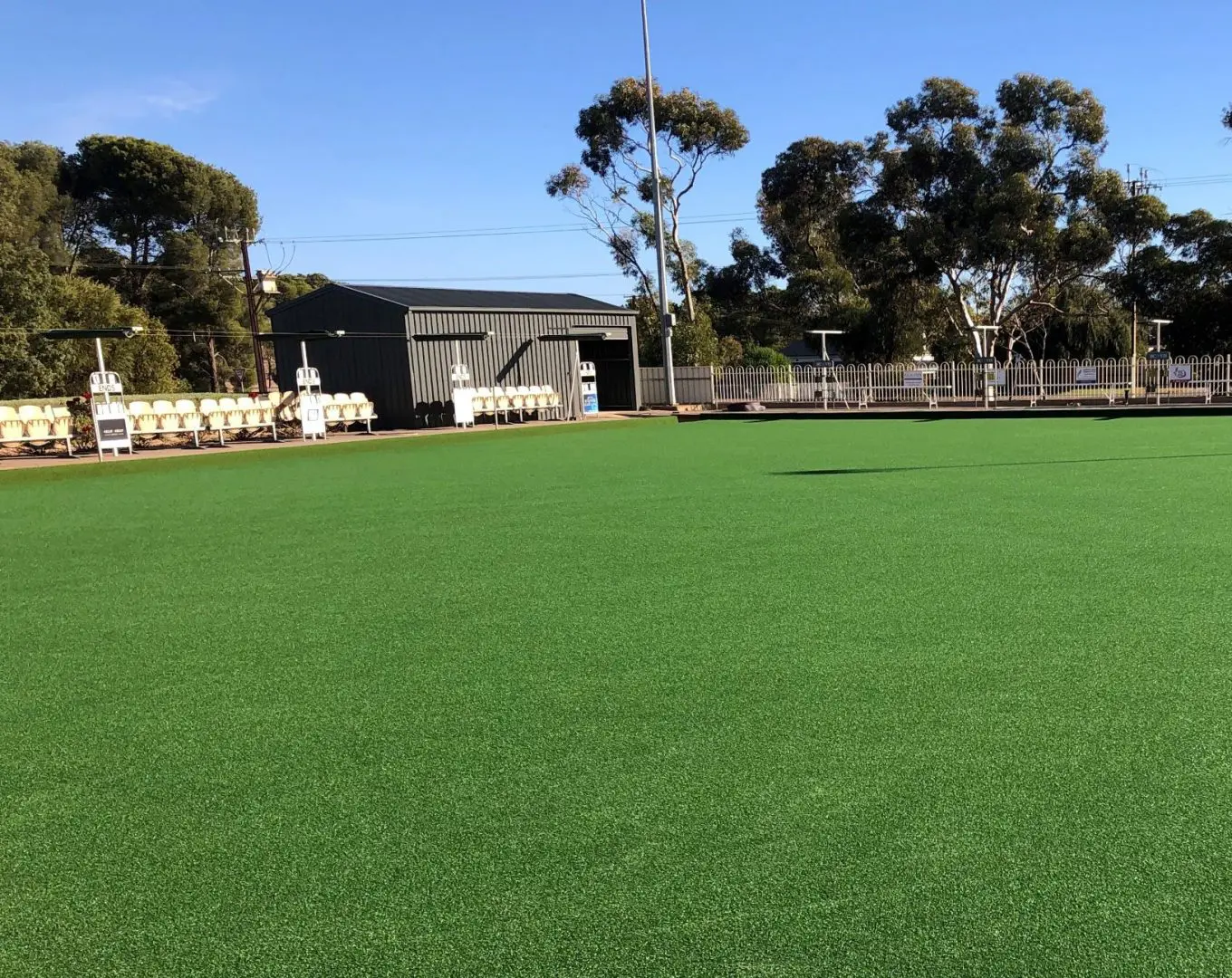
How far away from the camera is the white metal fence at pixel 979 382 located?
2377 centimetres

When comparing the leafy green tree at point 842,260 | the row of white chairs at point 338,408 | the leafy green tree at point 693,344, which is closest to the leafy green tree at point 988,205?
the leafy green tree at point 842,260

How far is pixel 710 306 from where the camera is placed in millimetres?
44688

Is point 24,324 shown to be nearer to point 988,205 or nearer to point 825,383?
point 825,383

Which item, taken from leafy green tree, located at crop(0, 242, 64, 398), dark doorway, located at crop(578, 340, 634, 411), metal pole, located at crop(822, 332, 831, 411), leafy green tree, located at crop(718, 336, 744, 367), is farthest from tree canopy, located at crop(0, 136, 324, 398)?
metal pole, located at crop(822, 332, 831, 411)

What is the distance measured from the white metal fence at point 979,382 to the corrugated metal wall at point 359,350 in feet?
34.9

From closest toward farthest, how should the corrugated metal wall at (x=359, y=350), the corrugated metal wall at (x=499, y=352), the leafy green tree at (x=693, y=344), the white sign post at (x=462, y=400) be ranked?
the white sign post at (x=462, y=400), the corrugated metal wall at (x=359, y=350), the corrugated metal wall at (x=499, y=352), the leafy green tree at (x=693, y=344)

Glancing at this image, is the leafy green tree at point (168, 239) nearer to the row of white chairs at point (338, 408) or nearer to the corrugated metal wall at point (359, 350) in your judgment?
the corrugated metal wall at point (359, 350)

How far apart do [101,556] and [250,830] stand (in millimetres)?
5217

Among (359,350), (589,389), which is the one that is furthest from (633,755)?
(589,389)

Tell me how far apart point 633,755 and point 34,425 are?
17.7 meters

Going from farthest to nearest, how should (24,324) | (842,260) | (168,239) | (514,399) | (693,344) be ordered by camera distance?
(168,239) < (842,260) < (693,344) < (24,324) < (514,399)

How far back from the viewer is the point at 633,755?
3.00 m

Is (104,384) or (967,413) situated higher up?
(104,384)

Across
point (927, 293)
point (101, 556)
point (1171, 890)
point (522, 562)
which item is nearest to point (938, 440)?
point (522, 562)
